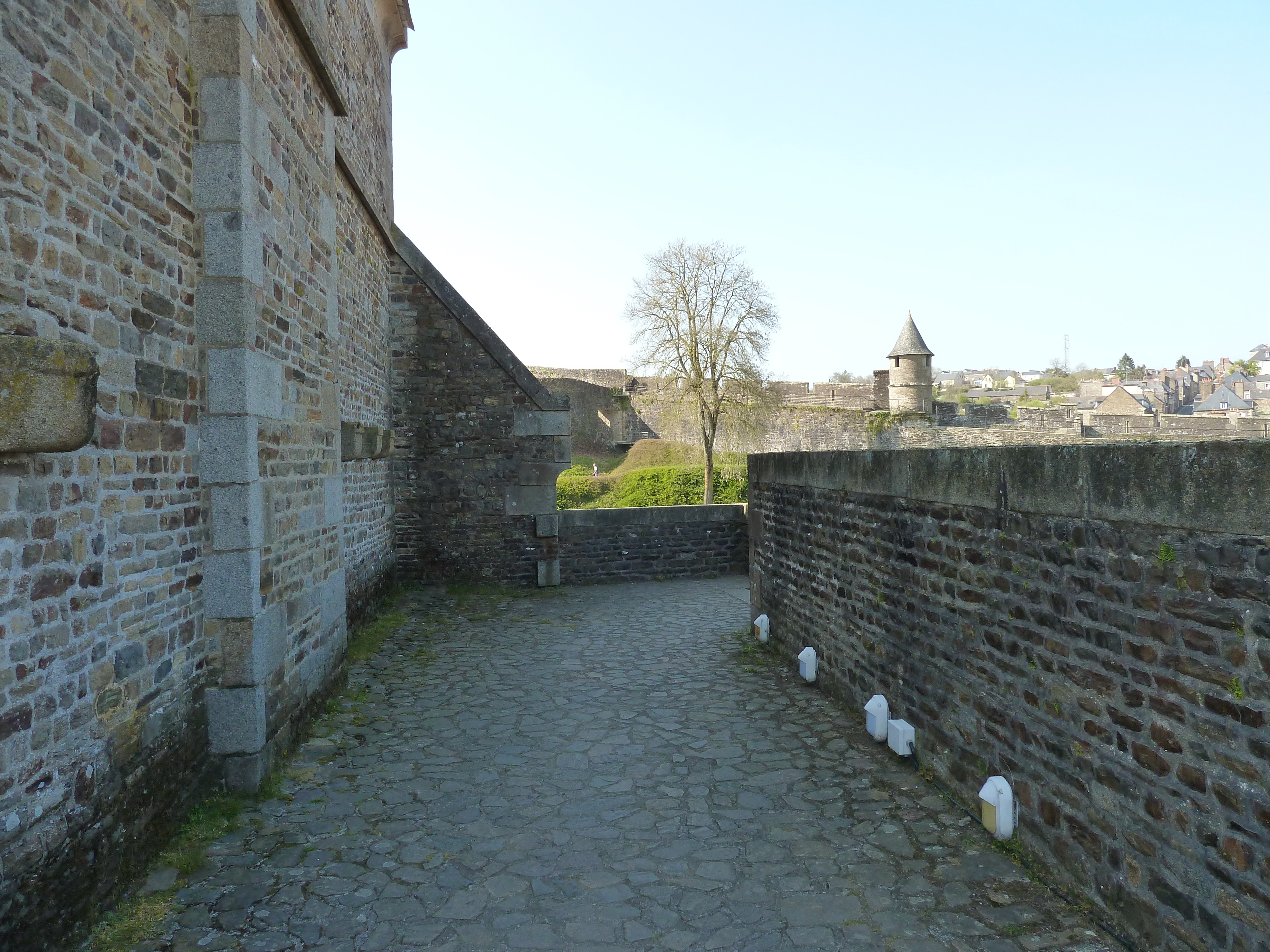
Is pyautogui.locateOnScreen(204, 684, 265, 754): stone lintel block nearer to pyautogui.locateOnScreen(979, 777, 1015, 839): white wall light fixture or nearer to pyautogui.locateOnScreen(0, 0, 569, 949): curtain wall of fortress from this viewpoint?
pyautogui.locateOnScreen(0, 0, 569, 949): curtain wall of fortress

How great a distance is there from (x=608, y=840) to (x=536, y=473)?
8274 millimetres

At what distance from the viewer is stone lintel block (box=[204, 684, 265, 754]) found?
4.50m

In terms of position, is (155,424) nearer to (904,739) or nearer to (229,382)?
(229,382)

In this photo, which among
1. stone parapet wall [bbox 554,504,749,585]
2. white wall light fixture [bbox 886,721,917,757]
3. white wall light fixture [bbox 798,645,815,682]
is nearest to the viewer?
white wall light fixture [bbox 886,721,917,757]

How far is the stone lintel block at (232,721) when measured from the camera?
4.50 meters

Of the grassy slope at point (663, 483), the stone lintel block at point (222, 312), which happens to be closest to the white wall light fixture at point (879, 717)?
the stone lintel block at point (222, 312)

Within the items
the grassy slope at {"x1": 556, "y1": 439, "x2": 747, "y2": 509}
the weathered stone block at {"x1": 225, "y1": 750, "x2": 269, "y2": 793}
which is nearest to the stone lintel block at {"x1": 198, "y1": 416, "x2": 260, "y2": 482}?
the weathered stone block at {"x1": 225, "y1": 750, "x2": 269, "y2": 793}

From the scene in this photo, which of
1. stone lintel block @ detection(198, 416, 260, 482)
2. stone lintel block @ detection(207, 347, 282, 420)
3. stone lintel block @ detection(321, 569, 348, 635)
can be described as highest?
stone lintel block @ detection(207, 347, 282, 420)

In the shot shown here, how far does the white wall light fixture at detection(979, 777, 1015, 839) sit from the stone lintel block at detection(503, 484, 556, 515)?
8699mm

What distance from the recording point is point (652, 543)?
13.1 m

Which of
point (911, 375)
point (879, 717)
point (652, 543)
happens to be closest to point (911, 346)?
point (911, 375)

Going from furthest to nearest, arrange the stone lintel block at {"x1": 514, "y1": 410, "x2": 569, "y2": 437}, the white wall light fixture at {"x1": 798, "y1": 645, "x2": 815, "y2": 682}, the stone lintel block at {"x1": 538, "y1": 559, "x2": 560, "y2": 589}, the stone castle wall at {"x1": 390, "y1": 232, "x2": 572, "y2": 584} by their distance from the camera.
→ 1. the stone lintel block at {"x1": 538, "y1": 559, "x2": 560, "y2": 589}
2. the stone lintel block at {"x1": 514, "y1": 410, "x2": 569, "y2": 437}
3. the stone castle wall at {"x1": 390, "y1": 232, "x2": 572, "y2": 584}
4. the white wall light fixture at {"x1": 798, "y1": 645, "x2": 815, "y2": 682}

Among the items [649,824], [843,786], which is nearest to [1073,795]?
[843,786]

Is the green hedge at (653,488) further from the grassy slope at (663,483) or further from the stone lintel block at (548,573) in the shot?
the stone lintel block at (548,573)
